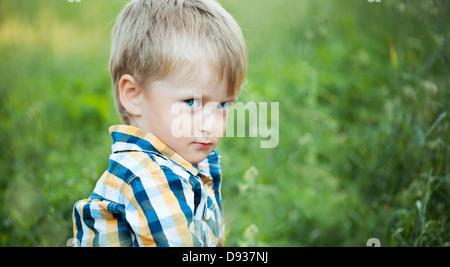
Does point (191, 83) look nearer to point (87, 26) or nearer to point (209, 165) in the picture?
point (209, 165)

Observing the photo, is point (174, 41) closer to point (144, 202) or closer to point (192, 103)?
point (192, 103)

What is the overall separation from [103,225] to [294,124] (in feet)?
6.17

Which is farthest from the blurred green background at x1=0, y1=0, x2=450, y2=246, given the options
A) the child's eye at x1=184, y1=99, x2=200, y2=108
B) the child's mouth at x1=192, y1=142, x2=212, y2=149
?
the child's eye at x1=184, y1=99, x2=200, y2=108

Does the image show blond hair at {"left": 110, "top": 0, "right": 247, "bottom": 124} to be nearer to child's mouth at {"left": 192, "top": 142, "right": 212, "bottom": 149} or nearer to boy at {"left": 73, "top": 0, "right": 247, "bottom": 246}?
boy at {"left": 73, "top": 0, "right": 247, "bottom": 246}

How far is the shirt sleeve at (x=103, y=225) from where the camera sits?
1.28m

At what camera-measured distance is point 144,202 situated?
119cm

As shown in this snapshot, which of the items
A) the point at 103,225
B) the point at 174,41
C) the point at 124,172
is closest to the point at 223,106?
the point at 174,41

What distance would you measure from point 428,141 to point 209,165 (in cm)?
116

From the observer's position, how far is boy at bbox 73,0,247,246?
3.97 ft

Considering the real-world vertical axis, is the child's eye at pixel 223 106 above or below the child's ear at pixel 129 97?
below

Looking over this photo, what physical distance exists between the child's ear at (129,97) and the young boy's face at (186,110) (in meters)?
0.02

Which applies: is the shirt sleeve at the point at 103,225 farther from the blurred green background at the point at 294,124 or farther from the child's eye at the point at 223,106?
the blurred green background at the point at 294,124

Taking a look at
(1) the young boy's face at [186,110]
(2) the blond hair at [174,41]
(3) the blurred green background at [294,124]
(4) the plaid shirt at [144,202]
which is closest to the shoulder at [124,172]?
(4) the plaid shirt at [144,202]

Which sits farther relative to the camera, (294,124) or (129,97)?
(294,124)
